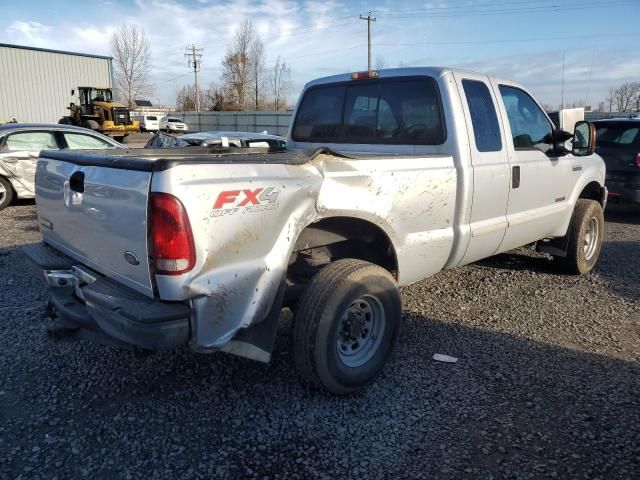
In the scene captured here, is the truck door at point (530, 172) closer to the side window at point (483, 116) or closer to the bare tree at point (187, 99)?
the side window at point (483, 116)

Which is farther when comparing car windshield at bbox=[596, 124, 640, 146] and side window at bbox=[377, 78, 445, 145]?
car windshield at bbox=[596, 124, 640, 146]

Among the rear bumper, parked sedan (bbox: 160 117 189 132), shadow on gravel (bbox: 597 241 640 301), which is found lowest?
shadow on gravel (bbox: 597 241 640 301)

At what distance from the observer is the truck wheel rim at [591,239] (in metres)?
5.88

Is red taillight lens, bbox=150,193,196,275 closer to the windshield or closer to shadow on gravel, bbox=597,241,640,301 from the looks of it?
shadow on gravel, bbox=597,241,640,301

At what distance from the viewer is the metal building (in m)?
37.3

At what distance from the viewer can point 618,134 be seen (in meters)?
9.25

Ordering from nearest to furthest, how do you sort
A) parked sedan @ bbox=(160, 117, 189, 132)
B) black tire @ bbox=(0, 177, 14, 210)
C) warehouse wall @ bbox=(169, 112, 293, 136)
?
1. black tire @ bbox=(0, 177, 14, 210)
2. warehouse wall @ bbox=(169, 112, 293, 136)
3. parked sedan @ bbox=(160, 117, 189, 132)

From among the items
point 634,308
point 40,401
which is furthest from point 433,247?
point 40,401

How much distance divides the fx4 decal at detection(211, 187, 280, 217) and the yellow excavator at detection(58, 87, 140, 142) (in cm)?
3337

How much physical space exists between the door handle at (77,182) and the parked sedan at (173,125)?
4221 cm

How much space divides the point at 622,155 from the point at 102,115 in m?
32.1

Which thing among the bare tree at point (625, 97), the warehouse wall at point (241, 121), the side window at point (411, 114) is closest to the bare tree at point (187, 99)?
the warehouse wall at point (241, 121)

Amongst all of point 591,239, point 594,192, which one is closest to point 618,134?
point 594,192

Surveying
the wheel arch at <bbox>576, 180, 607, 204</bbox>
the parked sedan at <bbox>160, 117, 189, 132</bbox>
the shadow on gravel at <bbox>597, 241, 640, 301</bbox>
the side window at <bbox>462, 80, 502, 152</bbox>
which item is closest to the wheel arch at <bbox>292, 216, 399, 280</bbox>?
the side window at <bbox>462, 80, 502, 152</bbox>
